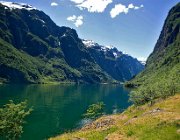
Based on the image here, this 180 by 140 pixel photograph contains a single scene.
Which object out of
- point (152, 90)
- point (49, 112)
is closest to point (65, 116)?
point (49, 112)

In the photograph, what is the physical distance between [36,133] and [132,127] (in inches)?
3010

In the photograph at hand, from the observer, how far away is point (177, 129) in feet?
146

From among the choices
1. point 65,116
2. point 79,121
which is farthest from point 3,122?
point 65,116

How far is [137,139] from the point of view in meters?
43.1

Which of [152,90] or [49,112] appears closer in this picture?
[152,90]

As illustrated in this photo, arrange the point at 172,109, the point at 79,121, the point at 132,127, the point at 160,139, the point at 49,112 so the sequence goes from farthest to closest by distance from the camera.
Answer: the point at 49,112 < the point at 79,121 < the point at 172,109 < the point at 132,127 < the point at 160,139

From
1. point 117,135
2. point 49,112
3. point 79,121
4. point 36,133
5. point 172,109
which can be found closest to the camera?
point 117,135

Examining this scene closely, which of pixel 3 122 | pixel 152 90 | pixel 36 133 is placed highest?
pixel 152 90

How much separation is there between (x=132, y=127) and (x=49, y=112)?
136859 mm

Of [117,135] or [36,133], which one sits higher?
[117,135]

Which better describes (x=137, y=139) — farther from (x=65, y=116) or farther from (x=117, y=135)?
(x=65, y=116)

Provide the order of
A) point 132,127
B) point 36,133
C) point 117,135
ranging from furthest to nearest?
point 36,133 → point 132,127 → point 117,135

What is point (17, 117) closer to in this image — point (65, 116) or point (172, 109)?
point (172, 109)

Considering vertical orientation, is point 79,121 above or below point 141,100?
below
